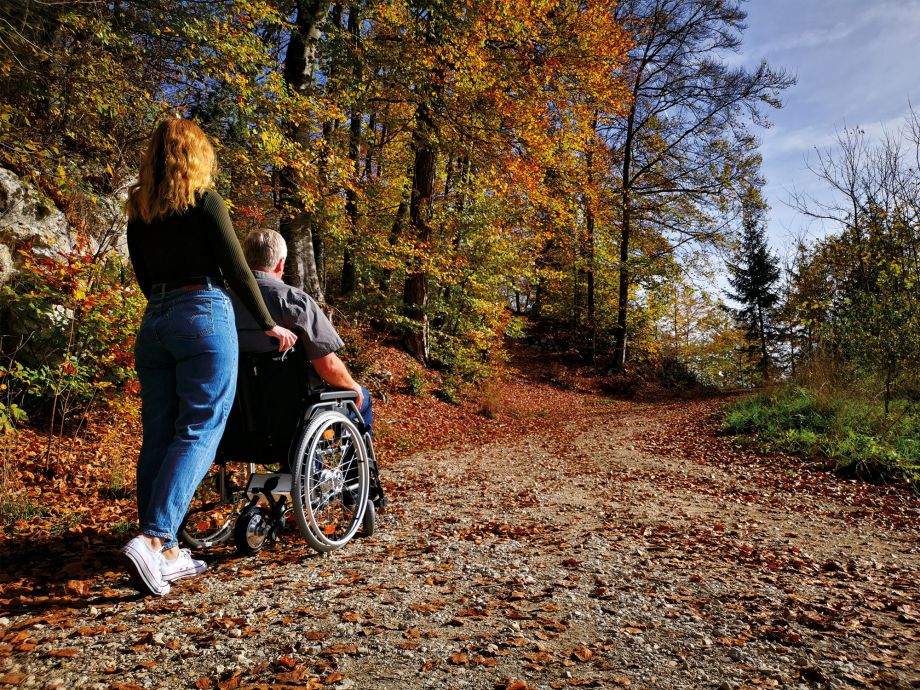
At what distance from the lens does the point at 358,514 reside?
9.95 ft

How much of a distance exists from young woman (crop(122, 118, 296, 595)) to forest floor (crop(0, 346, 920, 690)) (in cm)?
42

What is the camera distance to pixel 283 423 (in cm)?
267

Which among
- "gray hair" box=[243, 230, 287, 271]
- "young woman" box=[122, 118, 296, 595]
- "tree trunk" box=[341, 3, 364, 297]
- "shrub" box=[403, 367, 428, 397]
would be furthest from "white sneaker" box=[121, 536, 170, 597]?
"shrub" box=[403, 367, 428, 397]

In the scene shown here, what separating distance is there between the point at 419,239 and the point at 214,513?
842cm

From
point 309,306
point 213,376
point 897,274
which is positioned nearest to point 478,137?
point 897,274

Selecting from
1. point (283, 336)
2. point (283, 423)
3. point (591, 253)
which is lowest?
point (283, 423)

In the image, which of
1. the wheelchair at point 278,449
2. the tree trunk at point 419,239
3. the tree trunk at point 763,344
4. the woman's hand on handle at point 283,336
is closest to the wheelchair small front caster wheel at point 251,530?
the wheelchair at point 278,449

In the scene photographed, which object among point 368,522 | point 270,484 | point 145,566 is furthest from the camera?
point 368,522

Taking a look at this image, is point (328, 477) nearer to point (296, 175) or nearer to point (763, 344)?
point (296, 175)

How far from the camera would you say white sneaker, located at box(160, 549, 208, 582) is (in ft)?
6.97

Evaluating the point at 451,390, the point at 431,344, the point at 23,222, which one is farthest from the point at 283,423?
the point at 431,344

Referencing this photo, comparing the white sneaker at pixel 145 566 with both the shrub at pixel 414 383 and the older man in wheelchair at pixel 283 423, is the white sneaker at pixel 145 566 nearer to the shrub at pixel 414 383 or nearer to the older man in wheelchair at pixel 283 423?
the older man in wheelchair at pixel 283 423

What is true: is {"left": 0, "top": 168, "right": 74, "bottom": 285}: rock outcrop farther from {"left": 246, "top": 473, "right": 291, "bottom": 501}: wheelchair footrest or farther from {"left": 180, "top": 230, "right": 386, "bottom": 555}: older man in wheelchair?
{"left": 246, "top": 473, "right": 291, "bottom": 501}: wheelchair footrest

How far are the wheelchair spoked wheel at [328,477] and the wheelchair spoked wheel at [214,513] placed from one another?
0.37 m
